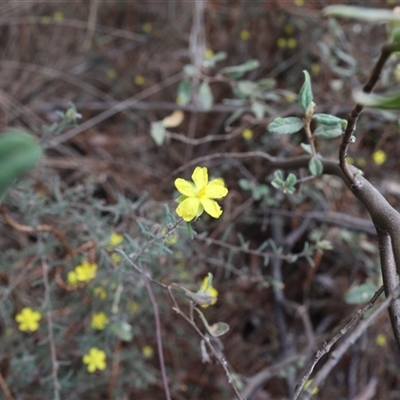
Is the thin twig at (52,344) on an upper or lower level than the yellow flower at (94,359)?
upper

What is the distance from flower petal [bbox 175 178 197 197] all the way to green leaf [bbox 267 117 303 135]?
0.81ft

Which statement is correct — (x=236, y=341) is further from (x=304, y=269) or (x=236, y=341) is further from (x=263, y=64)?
(x=263, y=64)

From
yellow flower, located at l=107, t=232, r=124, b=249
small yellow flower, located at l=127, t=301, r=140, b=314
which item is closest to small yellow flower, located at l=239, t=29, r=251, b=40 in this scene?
yellow flower, located at l=107, t=232, r=124, b=249

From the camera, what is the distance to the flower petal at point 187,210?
0.75 metres

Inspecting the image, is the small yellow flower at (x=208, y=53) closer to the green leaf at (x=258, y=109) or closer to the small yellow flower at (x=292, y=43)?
the small yellow flower at (x=292, y=43)

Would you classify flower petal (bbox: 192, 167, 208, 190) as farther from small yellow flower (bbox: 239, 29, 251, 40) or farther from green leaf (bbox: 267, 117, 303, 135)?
small yellow flower (bbox: 239, 29, 251, 40)

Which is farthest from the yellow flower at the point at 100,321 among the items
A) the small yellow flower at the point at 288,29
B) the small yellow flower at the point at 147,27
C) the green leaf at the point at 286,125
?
the small yellow flower at the point at 147,27

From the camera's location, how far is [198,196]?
30.9 inches

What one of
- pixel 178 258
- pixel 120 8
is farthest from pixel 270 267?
pixel 120 8

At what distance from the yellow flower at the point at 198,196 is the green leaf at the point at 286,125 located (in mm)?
195

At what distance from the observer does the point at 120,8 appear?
2.63 meters

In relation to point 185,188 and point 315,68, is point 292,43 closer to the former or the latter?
point 315,68

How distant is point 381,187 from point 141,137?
1177 mm

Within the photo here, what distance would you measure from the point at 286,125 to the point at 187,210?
322 mm
